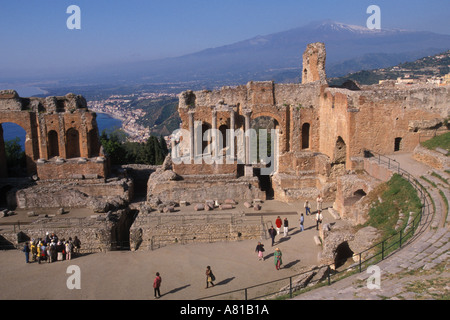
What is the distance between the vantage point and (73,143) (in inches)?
1109

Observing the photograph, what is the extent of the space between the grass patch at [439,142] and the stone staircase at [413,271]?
6.67 m

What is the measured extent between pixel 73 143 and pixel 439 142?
72.3ft

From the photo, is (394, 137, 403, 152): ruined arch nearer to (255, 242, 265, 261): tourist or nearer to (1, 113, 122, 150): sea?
(255, 242, 265, 261): tourist

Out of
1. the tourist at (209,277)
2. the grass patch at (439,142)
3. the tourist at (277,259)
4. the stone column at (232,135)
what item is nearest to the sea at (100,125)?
the stone column at (232,135)

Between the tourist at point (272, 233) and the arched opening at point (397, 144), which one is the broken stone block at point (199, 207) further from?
the arched opening at point (397, 144)

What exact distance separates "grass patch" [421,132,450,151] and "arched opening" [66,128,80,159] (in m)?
21.2

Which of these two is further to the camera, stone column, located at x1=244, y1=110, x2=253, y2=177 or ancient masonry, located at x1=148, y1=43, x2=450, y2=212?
stone column, located at x1=244, y1=110, x2=253, y2=177

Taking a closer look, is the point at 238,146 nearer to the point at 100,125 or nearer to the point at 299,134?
the point at 299,134

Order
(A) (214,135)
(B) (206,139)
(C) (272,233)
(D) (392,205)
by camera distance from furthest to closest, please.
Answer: (B) (206,139)
(A) (214,135)
(C) (272,233)
(D) (392,205)

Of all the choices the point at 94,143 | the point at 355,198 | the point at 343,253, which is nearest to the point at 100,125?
the point at 94,143

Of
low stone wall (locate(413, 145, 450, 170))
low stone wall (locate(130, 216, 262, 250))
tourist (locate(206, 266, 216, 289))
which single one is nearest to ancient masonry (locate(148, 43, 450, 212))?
low stone wall (locate(413, 145, 450, 170))

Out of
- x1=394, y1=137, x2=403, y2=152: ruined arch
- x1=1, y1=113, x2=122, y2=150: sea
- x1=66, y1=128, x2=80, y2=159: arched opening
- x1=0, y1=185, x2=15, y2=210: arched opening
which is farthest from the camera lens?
x1=1, y1=113, x2=122, y2=150: sea

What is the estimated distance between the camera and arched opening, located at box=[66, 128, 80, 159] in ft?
91.0
